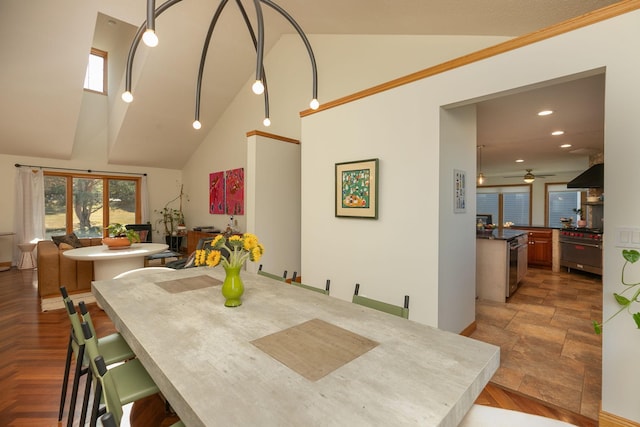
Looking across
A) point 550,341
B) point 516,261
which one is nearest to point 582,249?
point 516,261

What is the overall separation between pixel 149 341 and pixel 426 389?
102 centimetres

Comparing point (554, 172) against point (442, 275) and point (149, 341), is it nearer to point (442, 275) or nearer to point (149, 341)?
point (442, 275)

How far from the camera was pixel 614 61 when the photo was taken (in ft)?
5.49

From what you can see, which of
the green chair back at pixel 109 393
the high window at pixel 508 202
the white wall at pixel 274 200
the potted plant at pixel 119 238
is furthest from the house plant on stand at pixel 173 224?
the high window at pixel 508 202

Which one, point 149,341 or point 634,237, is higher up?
point 634,237

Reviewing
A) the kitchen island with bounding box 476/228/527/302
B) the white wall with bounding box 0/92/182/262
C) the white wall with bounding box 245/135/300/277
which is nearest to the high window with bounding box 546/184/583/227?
the kitchen island with bounding box 476/228/527/302

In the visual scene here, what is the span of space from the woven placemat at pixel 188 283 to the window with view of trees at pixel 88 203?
22.1 feet

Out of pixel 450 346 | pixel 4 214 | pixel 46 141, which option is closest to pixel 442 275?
pixel 450 346

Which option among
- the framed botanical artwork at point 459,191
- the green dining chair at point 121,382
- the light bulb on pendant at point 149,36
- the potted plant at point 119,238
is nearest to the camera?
the green dining chair at point 121,382

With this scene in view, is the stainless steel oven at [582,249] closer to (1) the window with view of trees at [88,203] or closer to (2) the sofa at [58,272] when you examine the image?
(2) the sofa at [58,272]

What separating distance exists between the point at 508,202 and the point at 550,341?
21.7ft

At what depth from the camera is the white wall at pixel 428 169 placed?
166 centimetres

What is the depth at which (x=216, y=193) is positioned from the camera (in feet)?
23.2

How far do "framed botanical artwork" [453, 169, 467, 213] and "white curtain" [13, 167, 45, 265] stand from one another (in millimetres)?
8041
